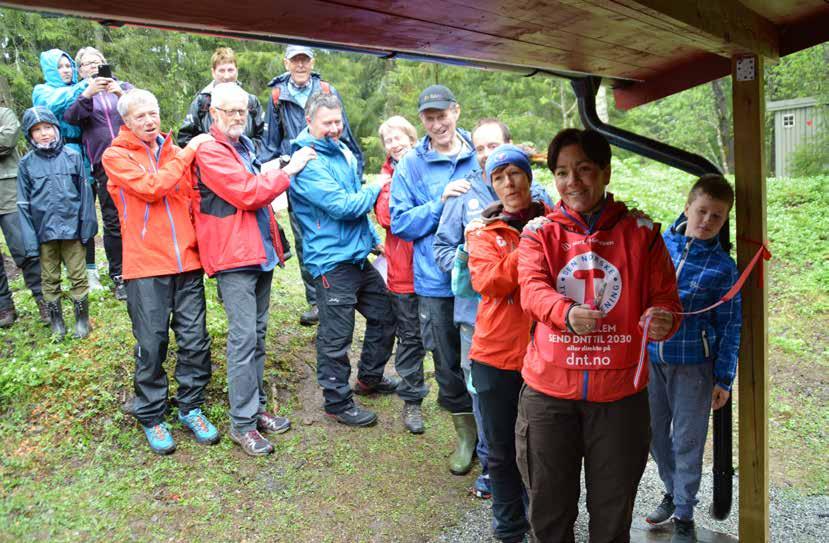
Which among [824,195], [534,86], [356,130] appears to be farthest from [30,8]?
[534,86]

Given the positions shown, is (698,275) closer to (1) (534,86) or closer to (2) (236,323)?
(2) (236,323)

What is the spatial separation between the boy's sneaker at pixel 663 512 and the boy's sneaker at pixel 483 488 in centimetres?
94

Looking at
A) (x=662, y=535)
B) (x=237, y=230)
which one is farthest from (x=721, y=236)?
(x=237, y=230)

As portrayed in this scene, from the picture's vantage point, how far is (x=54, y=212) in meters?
5.54

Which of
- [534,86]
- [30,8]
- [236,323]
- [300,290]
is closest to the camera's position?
[30,8]

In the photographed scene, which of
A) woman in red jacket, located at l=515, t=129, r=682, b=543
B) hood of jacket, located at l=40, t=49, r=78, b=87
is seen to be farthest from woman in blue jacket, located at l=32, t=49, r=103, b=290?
woman in red jacket, located at l=515, t=129, r=682, b=543

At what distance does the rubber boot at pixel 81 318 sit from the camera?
18.1 feet

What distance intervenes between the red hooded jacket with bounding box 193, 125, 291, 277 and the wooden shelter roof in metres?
1.70

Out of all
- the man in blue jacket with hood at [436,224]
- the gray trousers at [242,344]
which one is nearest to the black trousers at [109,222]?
the gray trousers at [242,344]

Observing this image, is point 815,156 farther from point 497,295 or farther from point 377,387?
point 497,295

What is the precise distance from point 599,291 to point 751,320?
110 centimetres

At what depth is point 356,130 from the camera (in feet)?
52.0

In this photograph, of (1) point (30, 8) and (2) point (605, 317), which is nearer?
(1) point (30, 8)

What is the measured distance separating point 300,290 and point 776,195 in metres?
8.22
